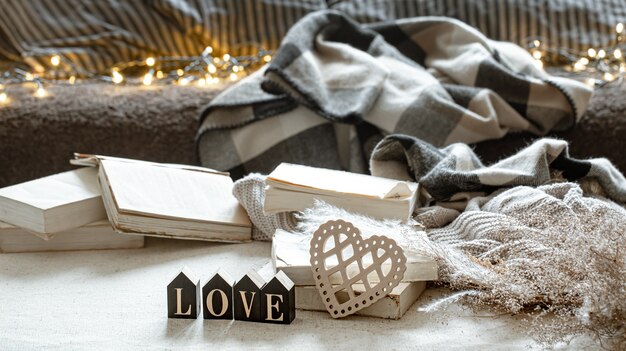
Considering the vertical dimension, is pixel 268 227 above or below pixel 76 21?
below

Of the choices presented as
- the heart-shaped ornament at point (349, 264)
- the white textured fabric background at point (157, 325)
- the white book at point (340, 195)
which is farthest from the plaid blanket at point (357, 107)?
the heart-shaped ornament at point (349, 264)

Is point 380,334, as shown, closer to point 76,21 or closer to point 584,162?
point 584,162

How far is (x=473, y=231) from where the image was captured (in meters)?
1.15

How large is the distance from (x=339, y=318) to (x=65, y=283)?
1.29 ft

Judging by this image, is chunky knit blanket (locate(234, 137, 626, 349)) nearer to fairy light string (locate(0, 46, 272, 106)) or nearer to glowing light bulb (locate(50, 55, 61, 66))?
fairy light string (locate(0, 46, 272, 106))

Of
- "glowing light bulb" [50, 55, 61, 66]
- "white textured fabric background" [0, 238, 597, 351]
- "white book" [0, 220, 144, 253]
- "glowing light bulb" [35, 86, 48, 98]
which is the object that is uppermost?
"glowing light bulb" [50, 55, 61, 66]

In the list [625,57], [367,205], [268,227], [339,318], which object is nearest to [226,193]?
[268,227]

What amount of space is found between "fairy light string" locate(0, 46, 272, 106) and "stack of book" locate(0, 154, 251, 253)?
1.42 feet

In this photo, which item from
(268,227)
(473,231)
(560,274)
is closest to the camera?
(560,274)

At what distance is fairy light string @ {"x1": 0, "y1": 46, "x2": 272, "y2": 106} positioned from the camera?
5.71 ft

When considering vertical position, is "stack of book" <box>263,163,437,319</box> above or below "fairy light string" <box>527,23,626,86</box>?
above

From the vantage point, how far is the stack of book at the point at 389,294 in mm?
1016

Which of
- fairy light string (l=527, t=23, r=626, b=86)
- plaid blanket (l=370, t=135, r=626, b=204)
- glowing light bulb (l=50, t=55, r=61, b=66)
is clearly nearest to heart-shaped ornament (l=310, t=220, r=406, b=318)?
plaid blanket (l=370, t=135, r=626, b=204)

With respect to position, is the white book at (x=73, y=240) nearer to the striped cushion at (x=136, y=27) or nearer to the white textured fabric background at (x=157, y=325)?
the white textured fabric background at (x=157, y=325)
